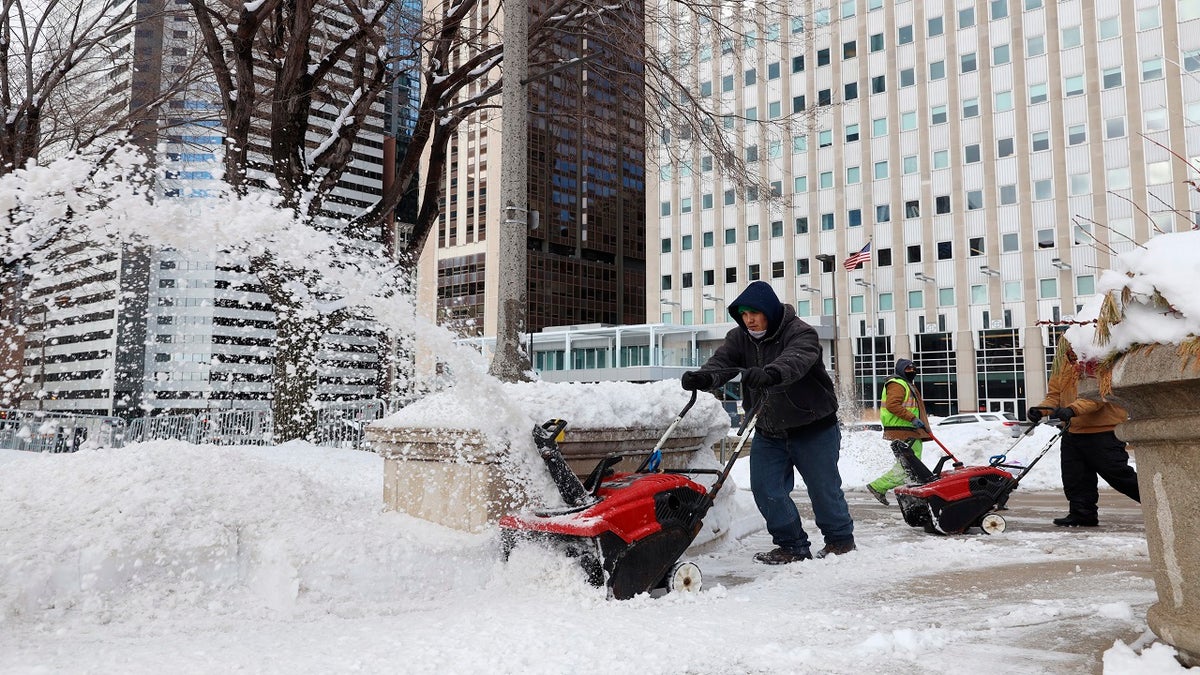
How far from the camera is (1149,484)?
288 centimetres

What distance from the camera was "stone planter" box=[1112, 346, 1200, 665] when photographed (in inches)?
103

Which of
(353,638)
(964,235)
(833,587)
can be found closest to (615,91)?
(833,587)

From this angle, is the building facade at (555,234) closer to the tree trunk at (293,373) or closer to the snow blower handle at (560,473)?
the tree trunk at (293,373)

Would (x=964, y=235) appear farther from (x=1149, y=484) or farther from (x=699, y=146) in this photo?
(x=1149, y=484)

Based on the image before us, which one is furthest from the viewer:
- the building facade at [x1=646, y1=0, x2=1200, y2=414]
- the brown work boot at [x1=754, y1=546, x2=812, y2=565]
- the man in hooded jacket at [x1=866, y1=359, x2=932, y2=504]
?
the building facade at [x1=646, y1=0, x2=1200, y2=414]

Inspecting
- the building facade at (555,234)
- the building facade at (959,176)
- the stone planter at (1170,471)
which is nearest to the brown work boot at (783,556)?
the stone planter at (1170,471)

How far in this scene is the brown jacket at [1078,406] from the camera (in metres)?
7.04

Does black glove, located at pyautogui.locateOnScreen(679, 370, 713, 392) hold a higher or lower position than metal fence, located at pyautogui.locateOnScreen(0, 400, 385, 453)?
higher

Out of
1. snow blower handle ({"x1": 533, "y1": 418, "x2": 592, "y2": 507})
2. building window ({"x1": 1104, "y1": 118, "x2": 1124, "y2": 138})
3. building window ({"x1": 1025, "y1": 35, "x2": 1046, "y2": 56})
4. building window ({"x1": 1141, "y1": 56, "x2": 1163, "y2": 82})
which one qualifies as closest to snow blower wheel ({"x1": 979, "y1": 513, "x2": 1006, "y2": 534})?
snow blower handle ({"x1": 533, "y1": 418, "x2": 592, "y2": 507})

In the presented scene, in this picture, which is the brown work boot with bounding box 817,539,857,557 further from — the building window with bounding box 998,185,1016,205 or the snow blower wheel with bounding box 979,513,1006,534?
the building window with bounding box 998,185,1016,205

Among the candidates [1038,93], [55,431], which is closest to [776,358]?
[55,431]

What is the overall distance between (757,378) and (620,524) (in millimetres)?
1152

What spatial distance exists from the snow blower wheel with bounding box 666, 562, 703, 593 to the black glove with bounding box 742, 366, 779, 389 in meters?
1.02

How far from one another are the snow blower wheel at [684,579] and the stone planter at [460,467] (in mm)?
1023
